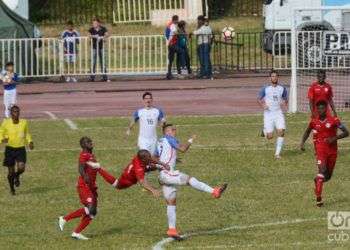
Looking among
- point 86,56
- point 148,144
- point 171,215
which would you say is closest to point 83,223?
point 171,215

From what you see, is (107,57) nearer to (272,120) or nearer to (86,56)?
(86,56)

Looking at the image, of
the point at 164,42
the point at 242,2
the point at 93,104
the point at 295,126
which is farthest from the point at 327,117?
the point at 242,2

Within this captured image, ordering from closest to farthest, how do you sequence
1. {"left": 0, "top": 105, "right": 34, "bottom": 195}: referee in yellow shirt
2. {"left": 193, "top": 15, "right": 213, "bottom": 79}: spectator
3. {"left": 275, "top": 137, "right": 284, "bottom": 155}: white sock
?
{"left": 0, "top": 105, "right": 34, "bottom": 195}: referee in yellow shirt
{"left": 275, "top": 137, "right": 284, "bottom": 155}: white sock
{"left": 193, "top": 15, "right": 213, "bottom": 79}: spectator

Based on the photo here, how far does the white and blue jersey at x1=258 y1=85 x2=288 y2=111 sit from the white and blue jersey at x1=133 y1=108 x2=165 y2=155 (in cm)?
373

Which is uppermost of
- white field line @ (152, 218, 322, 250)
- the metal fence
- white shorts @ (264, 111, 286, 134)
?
the metal fence

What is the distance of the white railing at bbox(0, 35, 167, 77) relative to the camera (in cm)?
4303

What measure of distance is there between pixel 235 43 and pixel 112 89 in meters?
8.25

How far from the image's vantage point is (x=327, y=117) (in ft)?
74.7

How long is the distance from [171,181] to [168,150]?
83 centimetres

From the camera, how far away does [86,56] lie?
144 feet

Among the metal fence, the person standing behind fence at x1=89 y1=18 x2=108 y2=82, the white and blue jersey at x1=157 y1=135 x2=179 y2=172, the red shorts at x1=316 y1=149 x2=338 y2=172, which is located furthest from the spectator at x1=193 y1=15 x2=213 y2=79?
the white and blue jersey at x1=157 y1=135 x2=179 y2=172

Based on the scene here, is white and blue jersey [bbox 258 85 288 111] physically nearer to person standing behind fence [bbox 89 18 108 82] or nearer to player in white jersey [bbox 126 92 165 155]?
player in white jersey [bbox 126 92 165 155]

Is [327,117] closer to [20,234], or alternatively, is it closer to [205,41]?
[20,234]

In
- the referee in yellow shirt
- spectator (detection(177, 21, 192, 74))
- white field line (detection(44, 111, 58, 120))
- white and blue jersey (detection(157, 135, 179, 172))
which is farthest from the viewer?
spectator (detection(177, 21, 192, 74))
